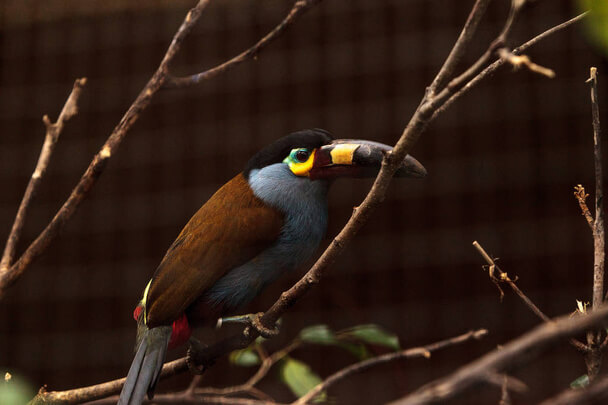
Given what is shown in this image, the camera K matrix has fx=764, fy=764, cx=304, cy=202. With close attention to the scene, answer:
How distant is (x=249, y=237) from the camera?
4.47 ft

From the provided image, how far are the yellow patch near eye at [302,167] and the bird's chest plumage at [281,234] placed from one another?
0.04 ft

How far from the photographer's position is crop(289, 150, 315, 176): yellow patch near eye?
142 centimetres

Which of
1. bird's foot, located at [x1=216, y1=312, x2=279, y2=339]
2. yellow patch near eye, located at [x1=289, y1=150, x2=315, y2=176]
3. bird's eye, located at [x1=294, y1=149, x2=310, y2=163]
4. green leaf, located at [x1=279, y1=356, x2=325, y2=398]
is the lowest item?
green leaf, located at [x1=279, y1=356, x2=325, y2=398]

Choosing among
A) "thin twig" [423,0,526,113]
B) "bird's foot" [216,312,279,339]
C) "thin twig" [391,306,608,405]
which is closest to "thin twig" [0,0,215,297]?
"bird's foot" [216,312,279,339]

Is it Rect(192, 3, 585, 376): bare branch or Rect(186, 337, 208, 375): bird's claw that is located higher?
Rect(192, 3, 585, 376): bare branch

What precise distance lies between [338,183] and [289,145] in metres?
1.87

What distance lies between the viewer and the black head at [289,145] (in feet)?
4.63

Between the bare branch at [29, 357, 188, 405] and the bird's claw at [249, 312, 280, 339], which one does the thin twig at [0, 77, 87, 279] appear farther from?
the bird's claw at [249, 312, 280, 339]

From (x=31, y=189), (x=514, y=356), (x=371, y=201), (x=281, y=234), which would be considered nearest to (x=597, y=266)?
(x=371, y=201)

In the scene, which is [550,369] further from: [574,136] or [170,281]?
[170,281]

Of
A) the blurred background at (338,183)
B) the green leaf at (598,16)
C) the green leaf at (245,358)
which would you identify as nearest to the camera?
the green leaf at (598,16)

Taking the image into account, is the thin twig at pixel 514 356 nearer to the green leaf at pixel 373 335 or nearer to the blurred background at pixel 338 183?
the green leaf at pixel 373 335

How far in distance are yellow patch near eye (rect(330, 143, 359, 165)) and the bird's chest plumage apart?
0.32ft

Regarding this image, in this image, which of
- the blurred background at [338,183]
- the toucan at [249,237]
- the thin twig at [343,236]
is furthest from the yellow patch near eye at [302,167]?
the blurred background at [338,183]
